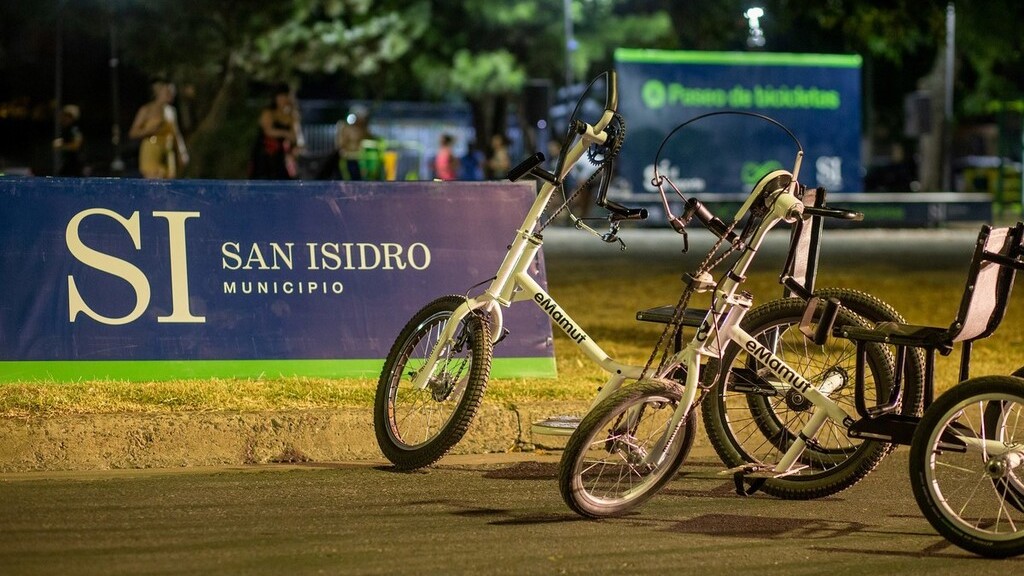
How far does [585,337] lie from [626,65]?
76.2 ft

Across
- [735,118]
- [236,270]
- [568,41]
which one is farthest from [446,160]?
[236,270]

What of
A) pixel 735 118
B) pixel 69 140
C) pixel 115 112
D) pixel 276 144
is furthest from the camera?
pixel 735 118

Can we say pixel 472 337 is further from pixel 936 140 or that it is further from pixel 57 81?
pixel 936 140

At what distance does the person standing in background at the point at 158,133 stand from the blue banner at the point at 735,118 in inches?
484

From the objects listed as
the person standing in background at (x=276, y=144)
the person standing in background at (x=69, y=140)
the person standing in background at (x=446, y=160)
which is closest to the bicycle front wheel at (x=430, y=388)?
the person standing in background at (x=276, y=144)

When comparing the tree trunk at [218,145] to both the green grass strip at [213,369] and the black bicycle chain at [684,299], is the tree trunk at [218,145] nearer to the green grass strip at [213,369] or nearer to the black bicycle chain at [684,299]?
the green grass strip at [213,369]

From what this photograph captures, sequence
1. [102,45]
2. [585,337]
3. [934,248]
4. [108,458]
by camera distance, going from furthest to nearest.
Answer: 1. [102,45]
2. [934,248]
3. [108,458]
4. [585,337]

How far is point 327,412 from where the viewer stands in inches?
272

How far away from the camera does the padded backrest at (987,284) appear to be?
5277 millimetres

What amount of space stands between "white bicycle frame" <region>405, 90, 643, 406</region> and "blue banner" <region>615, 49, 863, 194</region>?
21.7m

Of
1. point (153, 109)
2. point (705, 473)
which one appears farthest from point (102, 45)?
point (705, 473)

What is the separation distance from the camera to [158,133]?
16922 millimetres

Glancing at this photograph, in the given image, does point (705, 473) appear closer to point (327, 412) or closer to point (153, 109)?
point (327, 412)

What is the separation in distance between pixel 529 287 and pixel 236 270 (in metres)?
2.08
